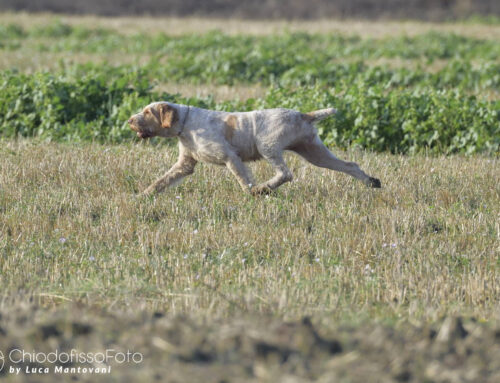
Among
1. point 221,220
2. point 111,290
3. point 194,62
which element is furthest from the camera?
point 194,62

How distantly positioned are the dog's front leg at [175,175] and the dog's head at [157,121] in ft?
1.32

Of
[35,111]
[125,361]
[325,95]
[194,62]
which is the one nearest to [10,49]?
[194,62]

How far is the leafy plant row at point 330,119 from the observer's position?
31.4 ft

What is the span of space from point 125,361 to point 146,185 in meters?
4.50

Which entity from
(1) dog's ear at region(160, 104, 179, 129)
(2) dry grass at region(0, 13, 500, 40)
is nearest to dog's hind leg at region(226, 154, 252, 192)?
(1) dog's ear at region(160, 104, 179, 129)

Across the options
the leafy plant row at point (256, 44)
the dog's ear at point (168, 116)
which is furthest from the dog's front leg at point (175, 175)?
the leafy plant row at point (256, 44)

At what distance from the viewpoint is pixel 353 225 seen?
6109 mm

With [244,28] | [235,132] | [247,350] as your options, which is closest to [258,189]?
[235,132]

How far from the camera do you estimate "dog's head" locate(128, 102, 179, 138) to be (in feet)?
21.1

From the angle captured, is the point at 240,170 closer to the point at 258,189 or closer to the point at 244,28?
the point at 258,189

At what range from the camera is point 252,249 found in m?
5.61

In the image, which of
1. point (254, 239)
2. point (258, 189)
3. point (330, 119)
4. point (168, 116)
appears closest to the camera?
point (254, 239)

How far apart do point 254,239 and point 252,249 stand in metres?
0.19

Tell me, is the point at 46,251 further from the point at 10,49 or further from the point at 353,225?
the point at 10,49
